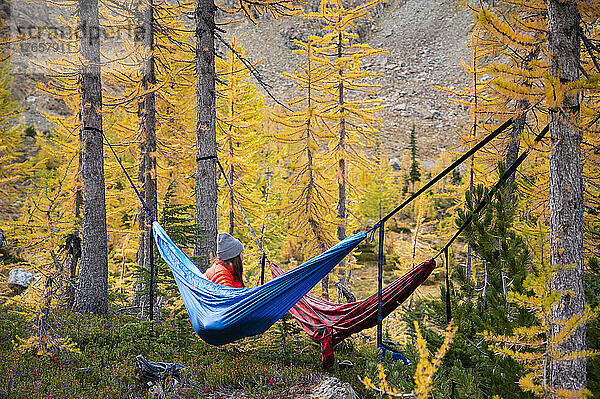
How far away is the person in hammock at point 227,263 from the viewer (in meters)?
4.10

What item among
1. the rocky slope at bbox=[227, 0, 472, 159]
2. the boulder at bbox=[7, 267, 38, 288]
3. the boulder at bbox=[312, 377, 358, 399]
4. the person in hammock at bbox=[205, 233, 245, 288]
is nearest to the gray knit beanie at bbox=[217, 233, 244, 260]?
the person in hammock at bbox=[205, 233, 245, 288]

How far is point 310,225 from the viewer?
11.9 meters

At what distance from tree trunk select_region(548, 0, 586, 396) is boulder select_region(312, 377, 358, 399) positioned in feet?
6.65

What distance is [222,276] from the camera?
163 inches

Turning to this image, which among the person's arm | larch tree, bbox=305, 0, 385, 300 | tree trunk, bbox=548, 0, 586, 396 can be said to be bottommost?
the person's arm

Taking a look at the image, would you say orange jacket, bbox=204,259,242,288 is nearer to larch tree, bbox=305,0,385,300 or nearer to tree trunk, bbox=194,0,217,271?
tree trunk, bbox=194,0,217,271

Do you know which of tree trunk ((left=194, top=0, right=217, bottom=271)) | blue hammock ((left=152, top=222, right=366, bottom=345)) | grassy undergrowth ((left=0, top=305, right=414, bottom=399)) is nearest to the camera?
blue hammock ((left=152, top=222, right=366, bottom=345))

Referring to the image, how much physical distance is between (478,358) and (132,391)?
3241mm

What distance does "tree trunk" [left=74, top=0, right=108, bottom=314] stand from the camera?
21.9 feet

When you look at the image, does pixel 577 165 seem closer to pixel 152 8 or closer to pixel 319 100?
pixel 152 8

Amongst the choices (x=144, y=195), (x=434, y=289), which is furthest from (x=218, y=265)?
(x=434, y=289)

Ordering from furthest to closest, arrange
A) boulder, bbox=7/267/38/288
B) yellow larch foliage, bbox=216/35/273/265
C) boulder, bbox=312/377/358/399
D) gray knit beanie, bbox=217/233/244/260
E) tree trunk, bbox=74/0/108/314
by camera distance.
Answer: boulder, bbox=7/267/38/288 < yellow larch foliage, bbox=216/35/273/265 < tree trunk, bbox=74/0/108/314 < gray knit beanie, bbox=217/233/244/260 < boulder, bbox=312/377/358/399

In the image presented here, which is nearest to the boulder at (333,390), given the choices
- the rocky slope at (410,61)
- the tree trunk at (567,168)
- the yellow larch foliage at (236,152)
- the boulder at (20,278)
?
the tree trunk at (567,168)

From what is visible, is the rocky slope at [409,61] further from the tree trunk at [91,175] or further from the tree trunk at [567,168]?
the tree trunk at [567,168]
